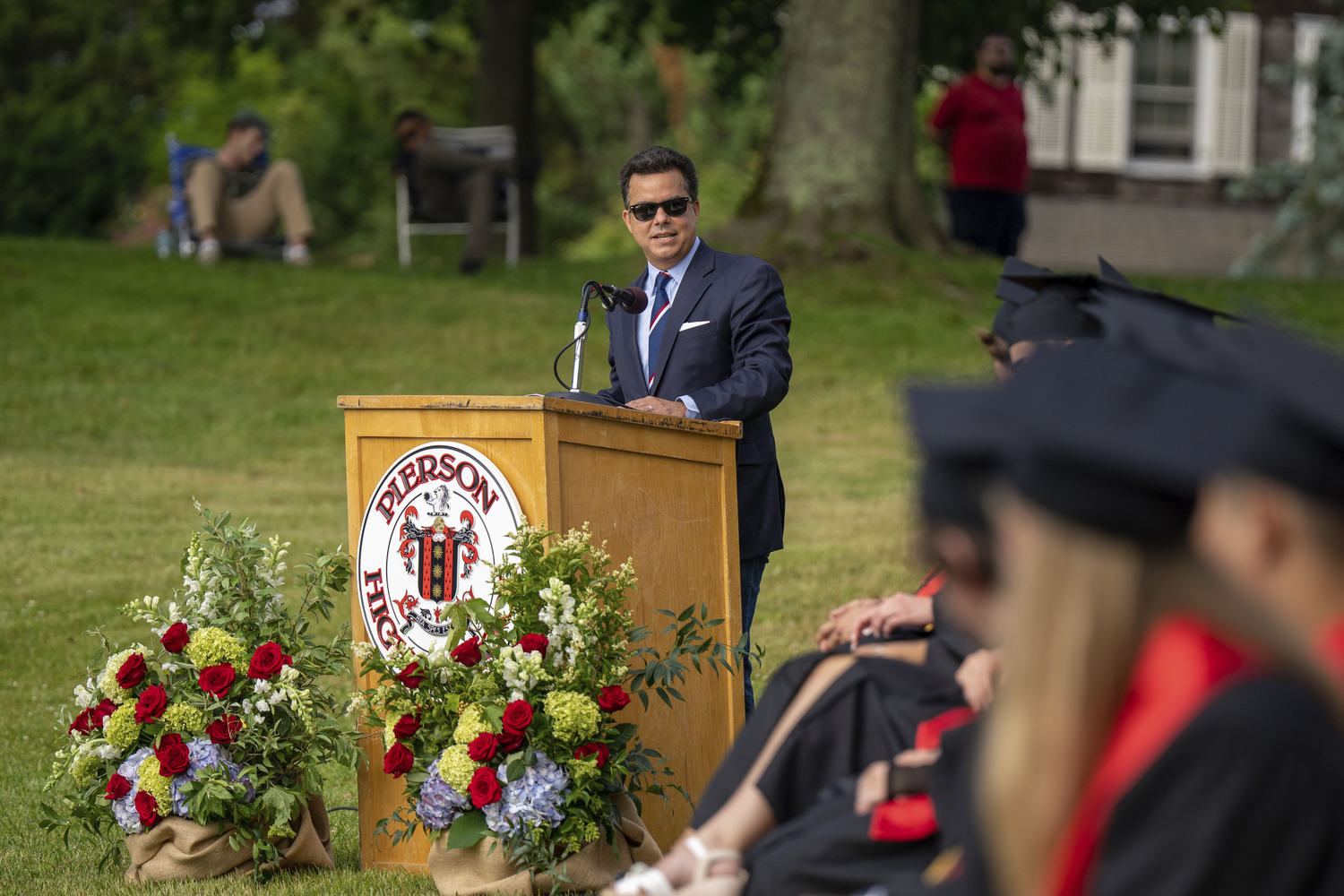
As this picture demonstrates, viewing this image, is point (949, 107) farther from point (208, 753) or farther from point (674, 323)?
point (208, 753)

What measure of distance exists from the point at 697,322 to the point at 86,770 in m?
1.99

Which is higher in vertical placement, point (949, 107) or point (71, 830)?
point (949, 107)

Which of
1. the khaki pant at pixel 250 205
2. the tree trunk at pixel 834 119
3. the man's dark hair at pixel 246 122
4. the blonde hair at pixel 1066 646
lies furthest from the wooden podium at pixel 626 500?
the man's dark hair at pixel 246 122

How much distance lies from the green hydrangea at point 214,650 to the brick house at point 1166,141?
19347 millimetres

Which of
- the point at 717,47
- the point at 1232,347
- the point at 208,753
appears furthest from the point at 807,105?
the point at 1232,347

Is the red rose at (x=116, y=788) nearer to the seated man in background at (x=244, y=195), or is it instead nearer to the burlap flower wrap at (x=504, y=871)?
the burlap flower wrap at (x=504, y=871)

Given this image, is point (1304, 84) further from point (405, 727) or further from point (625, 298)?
point (405, 727)

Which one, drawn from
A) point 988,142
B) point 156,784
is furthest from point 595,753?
point 988,142

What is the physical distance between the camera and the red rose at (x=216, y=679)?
3.86m

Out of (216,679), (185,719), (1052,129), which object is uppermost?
(1052,129)

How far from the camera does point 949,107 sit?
11812 millimetres

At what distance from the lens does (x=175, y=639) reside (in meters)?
3.94

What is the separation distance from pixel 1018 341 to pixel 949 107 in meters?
9.15

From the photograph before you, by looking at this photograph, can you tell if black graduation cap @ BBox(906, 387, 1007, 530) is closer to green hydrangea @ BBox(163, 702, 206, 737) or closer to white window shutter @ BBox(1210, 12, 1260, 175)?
green hydrangea @ BBox(163, 702, 206, 737)
